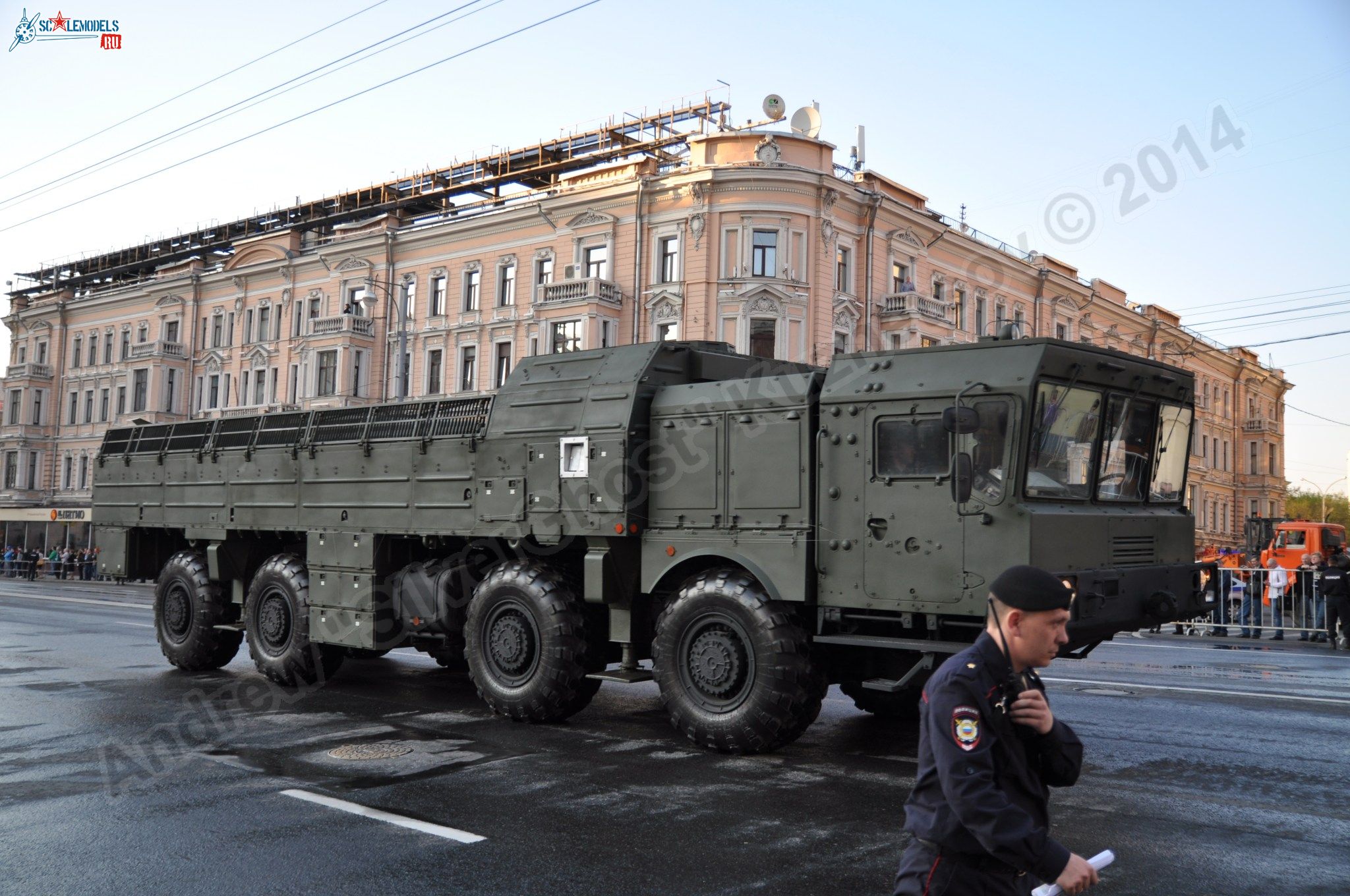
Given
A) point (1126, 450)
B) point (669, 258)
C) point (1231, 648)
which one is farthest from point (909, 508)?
point (669, 258)

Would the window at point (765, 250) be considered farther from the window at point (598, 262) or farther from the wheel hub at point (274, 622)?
the wheel hub at point (274, 622)

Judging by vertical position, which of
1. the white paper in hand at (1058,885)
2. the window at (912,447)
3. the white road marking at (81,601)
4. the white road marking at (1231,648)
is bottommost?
the white road marking at (81,601)

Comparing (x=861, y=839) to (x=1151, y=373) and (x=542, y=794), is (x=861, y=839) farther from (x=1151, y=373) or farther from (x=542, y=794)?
(x=1151, y=373)

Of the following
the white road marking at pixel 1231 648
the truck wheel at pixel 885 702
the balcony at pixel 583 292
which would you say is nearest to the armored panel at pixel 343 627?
the truck wheel at pixel 885 702

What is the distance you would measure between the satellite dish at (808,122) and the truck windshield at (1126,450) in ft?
111

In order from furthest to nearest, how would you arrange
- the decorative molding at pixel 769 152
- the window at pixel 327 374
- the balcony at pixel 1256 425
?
the balcony at pixel 1256 425, the window at pixel 327 374, the decorative molding at pixel 769 152

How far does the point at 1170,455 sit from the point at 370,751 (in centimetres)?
694

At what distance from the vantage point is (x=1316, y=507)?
12688 cm

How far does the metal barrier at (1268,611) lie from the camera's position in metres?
20.8

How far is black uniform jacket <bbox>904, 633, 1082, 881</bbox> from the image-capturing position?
3.23m

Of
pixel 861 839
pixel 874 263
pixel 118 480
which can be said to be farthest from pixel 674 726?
pixel 874 263

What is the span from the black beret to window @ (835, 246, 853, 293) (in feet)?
126

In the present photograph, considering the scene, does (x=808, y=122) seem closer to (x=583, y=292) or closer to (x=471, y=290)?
(x=583, y=292)

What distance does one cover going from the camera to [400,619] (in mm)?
11383
